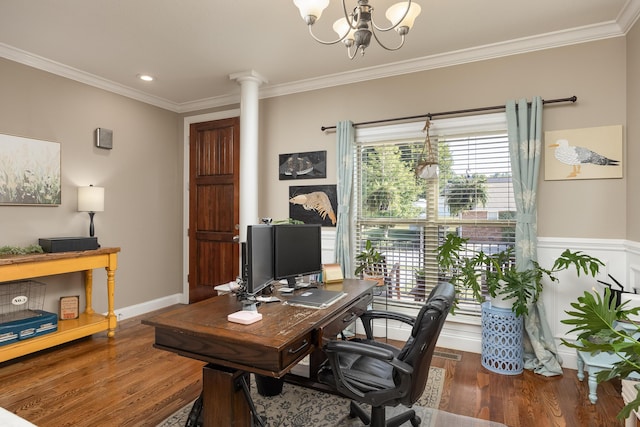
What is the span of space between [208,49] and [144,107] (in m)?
1.71

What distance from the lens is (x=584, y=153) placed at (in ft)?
9.35

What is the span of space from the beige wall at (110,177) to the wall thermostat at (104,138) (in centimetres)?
7

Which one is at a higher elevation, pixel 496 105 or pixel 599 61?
pixel 599 61

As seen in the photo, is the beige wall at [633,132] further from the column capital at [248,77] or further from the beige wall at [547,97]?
the column capital at [248,77]

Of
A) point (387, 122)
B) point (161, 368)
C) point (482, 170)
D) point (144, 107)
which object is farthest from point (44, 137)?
point (482, 170)

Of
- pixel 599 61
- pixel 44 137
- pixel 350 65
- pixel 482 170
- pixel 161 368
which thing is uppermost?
pixel 350 65

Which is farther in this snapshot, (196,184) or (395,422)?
(196,184)

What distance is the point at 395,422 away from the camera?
6.47 feet

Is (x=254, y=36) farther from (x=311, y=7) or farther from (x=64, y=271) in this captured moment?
(x=64, y=271)

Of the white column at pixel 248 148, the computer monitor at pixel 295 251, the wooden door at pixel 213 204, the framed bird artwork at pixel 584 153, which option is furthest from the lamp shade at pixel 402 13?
the wooden door at pixel 213 204

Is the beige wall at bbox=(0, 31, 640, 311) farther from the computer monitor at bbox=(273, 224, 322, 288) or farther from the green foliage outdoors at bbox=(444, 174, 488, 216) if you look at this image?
the computer monitor at bbox=(273, 224, 322, 288)

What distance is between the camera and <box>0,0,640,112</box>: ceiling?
8.41 feet

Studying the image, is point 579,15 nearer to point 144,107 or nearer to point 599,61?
point 599,61

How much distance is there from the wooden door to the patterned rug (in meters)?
2.21
